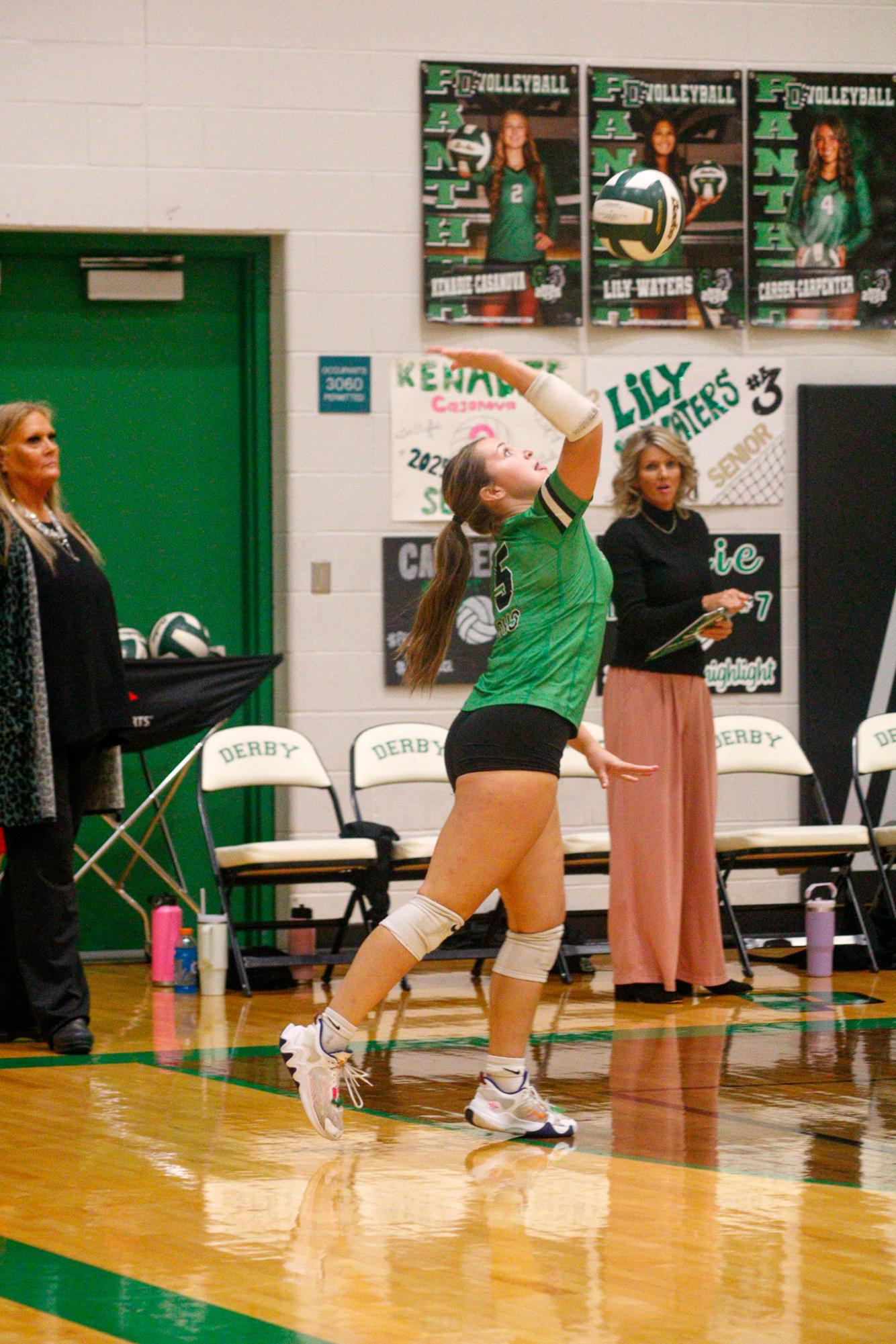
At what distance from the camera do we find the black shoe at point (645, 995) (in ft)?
19.9

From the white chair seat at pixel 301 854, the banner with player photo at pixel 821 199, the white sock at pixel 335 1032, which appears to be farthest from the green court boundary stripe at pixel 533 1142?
the banner with player photo at pixel 821 199

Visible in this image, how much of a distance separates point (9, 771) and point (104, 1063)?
0.83 metres

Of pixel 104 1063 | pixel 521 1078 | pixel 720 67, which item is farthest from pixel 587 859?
pixel 720 67

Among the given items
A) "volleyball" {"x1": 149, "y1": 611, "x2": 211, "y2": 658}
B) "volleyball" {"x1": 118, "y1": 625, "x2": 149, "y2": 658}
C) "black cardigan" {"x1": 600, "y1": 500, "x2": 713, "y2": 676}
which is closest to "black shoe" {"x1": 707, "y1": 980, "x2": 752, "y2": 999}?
"black cardigan" {"x1": 600, "y1": 500, "x2": 713, "y2": 676}

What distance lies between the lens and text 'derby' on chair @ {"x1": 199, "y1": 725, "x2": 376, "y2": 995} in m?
6.43

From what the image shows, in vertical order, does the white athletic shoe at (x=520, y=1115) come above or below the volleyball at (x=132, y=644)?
below

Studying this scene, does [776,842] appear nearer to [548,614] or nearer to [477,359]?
[548,614]

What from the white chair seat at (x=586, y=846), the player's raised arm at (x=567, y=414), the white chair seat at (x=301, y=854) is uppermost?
the player's raised arm at (x=567, y=414)

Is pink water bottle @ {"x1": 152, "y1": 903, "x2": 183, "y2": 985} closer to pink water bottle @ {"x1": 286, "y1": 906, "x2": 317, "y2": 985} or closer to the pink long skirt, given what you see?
pink water bottle @ {"x1": 286, "y1": 906, "x2": 317, "y2": 985}

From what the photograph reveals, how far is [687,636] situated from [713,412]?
6.75 ft

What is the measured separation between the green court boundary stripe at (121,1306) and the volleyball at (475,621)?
4.81m

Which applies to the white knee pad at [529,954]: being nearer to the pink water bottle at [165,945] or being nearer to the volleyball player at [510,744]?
the volleyball player at [510,744]

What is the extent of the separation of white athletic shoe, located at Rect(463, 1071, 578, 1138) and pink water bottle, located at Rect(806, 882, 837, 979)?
9.53ft

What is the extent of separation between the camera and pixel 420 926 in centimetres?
386
